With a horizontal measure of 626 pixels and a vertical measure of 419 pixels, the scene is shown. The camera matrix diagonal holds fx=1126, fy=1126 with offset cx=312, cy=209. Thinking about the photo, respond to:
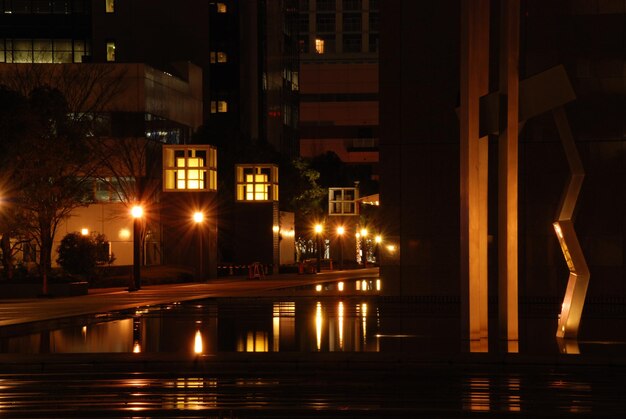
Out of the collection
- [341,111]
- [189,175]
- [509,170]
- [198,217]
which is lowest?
[509,170]

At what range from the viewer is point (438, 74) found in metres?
39.3

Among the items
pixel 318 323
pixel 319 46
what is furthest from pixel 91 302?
pixel 319 46

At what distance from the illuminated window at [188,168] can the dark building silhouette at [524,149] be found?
76.4ft

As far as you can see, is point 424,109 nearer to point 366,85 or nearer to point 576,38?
point 576,38

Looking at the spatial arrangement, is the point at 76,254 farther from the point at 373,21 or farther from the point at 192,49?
the point at 373,21

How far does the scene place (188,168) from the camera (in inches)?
2441

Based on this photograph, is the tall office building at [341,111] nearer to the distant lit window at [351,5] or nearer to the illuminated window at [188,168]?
the distant lit window at [351,5]

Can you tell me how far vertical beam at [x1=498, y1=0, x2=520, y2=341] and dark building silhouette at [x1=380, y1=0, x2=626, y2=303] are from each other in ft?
47.1

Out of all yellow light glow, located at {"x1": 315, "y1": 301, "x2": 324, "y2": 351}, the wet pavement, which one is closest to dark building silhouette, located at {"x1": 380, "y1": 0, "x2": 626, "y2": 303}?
yellow light glow, located at {"x1": 315, "y1": 301, "x2": 324, "y2": 351}

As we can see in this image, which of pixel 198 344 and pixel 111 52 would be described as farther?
pixel 111 52

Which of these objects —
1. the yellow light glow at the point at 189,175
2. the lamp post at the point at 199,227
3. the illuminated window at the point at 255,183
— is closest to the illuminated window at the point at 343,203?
the illuminated window at the point at 255,183

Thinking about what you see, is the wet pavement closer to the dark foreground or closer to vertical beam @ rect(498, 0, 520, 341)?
the dark foreground

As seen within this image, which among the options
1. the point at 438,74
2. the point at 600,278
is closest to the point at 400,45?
the point at 438,74

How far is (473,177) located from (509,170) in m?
0.77
